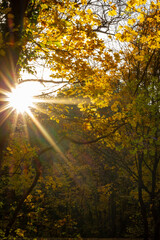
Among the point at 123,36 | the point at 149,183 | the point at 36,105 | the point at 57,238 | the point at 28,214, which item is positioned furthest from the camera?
the point at 149,183

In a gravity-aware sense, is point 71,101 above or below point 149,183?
above

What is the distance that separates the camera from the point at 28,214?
705 centimetres

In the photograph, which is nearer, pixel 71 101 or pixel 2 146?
pixel 2 146

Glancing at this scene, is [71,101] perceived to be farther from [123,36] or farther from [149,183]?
[149,183]

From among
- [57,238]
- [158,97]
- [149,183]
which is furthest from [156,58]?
[57,238]

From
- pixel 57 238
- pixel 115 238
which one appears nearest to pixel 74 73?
pixel 57 238

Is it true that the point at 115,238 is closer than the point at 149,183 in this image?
No

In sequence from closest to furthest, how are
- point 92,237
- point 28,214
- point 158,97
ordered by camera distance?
point 28,214
point 158,97
point 92,237

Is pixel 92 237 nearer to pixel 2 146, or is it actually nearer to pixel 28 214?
pixel 28 214

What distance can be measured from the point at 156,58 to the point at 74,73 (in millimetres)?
5220

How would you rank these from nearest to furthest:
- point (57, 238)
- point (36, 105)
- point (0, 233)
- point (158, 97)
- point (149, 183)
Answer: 1. point (0, 233)
2. point (36, 105)
3. point (158, 97)
4. point (57, 238)
5. point (149, 183)

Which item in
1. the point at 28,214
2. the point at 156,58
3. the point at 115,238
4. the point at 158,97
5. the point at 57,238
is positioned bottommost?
the point at 115,238

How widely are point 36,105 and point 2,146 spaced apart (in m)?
3.07

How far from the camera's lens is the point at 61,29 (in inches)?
153
